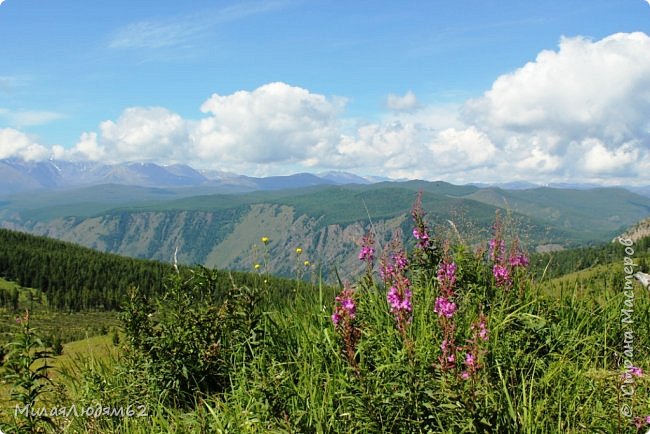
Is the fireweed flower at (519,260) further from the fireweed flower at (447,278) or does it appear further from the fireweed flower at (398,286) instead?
the fireweed flower at (398,286)

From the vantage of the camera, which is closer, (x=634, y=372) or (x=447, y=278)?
(x=447, y=278)

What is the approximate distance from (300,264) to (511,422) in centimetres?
401

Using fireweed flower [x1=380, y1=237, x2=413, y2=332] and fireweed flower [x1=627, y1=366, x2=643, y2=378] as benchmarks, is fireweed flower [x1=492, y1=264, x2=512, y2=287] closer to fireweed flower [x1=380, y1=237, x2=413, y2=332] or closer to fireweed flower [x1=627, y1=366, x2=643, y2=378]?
fireweed flower [x1=380, y1=237, x2=413, y2=332]

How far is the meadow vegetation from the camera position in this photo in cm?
454

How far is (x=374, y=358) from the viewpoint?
5.06m

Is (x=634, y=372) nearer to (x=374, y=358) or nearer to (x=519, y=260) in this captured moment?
(x=519, y=260)

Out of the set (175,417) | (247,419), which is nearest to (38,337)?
(175,417)

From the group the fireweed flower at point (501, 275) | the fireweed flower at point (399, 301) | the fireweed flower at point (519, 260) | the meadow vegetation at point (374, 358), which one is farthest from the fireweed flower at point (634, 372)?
the fireweed flower at point (399, 301)

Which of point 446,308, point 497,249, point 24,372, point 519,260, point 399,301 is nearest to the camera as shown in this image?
point 446,308

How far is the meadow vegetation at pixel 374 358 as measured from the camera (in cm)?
454

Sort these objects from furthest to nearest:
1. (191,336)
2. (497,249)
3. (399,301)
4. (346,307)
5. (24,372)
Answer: (497,249), (191,336), (24,372), (399,301), (346,307)

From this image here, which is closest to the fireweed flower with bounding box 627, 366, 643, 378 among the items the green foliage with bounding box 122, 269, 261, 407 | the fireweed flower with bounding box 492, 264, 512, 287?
the fireweed flower with bounding box 492, 264, 512, 287

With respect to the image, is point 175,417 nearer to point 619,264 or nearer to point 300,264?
point 300,264

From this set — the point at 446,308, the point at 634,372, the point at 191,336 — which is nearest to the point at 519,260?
the point at 634,372
